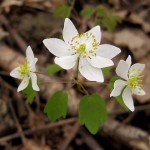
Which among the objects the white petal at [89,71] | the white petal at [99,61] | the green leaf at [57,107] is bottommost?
the green leaf at [57,107]

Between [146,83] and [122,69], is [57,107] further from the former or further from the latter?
[146,83]

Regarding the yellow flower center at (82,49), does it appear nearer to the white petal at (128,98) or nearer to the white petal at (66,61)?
the white petal at (66,61)

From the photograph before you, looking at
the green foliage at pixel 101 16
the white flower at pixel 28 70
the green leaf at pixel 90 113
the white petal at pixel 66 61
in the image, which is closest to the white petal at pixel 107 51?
the white petal at pixel 66 61

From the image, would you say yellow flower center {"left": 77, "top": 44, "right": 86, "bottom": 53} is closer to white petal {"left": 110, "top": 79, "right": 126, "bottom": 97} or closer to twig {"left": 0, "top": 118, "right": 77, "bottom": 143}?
white petal {"left": 110, "top": 79, "right": 126, "bottom": 97}

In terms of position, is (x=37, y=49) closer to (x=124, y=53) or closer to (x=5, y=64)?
(x=5, y=64)

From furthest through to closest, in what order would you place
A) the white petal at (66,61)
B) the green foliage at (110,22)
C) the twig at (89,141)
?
the green foliage at (110,22) < the twig at (89,141) < the white petal at (66,61)

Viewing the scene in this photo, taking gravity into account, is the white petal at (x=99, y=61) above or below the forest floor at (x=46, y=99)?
above

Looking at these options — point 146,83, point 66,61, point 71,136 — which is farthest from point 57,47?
point 146,83

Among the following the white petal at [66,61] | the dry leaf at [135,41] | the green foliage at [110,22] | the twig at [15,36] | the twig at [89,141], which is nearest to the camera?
the white petal at [66,61]
